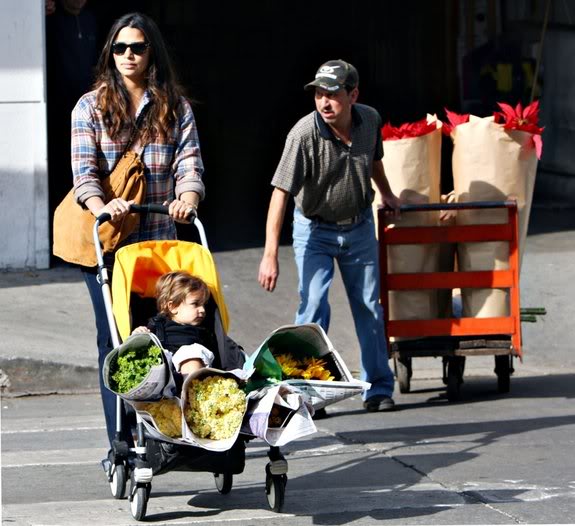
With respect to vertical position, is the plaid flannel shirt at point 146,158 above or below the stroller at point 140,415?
above

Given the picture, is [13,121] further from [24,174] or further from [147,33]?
[147,33]

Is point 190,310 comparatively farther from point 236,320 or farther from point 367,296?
point 236,320

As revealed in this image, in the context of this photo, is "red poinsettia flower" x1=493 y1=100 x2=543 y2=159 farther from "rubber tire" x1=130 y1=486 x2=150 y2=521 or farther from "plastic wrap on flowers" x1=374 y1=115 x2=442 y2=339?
"rubber tire" x1=130 y1=486 x2=150 y2=521

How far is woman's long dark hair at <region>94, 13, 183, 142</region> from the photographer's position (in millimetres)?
6625

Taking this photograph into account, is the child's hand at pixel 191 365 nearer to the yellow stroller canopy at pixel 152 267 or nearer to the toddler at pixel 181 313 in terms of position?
the toddler at pixel 181 313

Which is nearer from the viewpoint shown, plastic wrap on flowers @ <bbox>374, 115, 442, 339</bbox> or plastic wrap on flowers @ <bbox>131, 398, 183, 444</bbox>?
plastic wrap on flowers @ <bbox>131, 398, 183, 444</bbox>

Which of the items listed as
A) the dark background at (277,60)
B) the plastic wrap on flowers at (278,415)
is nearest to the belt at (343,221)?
the plastic wrap on flowers at (278,415)

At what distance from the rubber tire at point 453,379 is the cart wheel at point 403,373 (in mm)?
281

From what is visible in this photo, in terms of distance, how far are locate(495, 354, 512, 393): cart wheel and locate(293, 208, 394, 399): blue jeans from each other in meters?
0.96

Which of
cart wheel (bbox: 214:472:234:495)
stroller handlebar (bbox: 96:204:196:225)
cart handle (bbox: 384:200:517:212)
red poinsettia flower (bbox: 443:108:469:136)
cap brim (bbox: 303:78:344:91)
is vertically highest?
cap brim (bbox: 303:78:344:91)

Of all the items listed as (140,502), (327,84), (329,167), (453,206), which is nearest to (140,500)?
(140,502)

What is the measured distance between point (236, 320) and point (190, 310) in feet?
15.4

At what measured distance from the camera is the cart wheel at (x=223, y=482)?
6.45 m

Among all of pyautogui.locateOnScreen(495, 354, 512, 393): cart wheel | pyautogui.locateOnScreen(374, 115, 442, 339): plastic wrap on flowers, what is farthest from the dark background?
pyautogui.locateOnScreen(374, 115, 442, 339): plastic wrap on flowers
